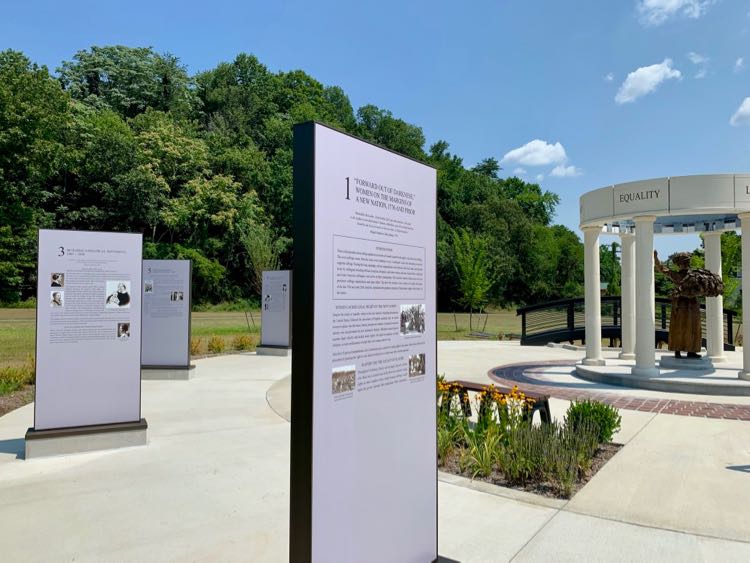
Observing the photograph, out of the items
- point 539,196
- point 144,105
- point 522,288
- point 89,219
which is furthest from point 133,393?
point 539,196

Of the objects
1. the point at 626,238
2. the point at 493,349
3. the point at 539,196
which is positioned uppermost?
the point at 539,196

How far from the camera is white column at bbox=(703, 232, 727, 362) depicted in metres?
14.5

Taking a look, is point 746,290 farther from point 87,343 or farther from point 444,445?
point 87,343

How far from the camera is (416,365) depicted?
3.33m

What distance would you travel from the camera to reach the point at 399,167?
3.19 metres

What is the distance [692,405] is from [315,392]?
29.5 ft

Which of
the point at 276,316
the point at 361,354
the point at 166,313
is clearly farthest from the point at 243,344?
the point at 361,354

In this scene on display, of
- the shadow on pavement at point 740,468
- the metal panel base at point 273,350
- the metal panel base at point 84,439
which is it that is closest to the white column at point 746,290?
the shadow on pavement at point 740,468

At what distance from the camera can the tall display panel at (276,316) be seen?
16734 millimetres

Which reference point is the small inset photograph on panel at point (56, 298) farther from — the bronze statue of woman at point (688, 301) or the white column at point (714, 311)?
the white column at point (714, 311)

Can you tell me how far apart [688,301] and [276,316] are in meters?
11.5

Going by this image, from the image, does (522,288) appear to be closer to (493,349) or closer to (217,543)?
(493,349)

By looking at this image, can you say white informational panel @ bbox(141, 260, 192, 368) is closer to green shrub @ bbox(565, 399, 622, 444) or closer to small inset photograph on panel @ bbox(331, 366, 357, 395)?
green shrub @ bbox(565, 399, 622, 444)

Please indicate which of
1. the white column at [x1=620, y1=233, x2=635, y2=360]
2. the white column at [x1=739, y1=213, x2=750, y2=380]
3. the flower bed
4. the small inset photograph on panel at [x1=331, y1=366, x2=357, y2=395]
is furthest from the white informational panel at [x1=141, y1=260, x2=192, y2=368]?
the white column at [x1=739, y1=213, x2=750, y2=380]
